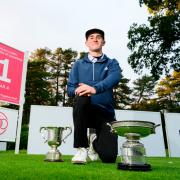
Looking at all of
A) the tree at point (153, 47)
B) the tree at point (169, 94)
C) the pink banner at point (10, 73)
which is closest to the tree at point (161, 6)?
the tree at point (153, 47)

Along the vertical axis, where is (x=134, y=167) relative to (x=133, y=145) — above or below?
below

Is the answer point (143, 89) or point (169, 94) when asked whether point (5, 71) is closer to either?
point (169, 94)

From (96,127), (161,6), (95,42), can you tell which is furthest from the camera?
(161,6)

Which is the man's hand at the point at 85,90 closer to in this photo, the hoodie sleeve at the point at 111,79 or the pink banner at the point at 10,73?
the hoodie sleeve at the point at 111,79

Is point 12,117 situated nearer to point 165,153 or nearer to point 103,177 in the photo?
point 165,153

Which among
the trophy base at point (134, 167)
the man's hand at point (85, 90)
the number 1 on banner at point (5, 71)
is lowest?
the trophy base at point (134, 167)

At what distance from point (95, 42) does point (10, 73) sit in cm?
312

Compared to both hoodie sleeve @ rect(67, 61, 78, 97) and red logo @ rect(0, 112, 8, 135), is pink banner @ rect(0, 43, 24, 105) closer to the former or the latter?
red logo @ rect(0, 112, 8, 135)

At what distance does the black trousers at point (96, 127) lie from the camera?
113 inches

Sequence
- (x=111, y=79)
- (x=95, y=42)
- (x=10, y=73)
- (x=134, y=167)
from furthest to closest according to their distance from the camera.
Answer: (x=10, y=73) < (x=95, y=42) < (x=111, y=79) < (x=134, y=167)

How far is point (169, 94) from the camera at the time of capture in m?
48.3

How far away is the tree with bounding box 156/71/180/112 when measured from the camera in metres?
42.8

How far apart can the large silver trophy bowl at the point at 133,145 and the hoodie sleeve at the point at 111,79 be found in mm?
491

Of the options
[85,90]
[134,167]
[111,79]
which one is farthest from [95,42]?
[134,167]
